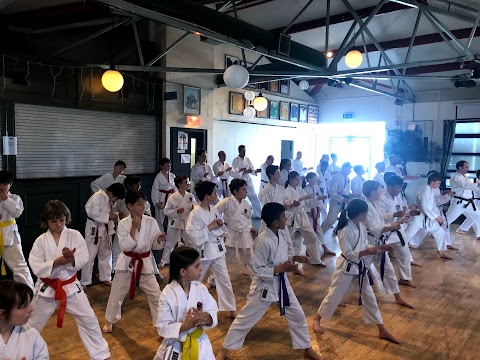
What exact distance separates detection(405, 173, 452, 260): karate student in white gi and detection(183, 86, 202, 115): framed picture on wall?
4583 millimetres

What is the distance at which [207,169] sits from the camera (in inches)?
303

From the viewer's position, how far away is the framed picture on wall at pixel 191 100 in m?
7.99

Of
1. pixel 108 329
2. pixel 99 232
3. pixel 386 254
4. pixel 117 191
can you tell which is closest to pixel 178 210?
pixel 117 191

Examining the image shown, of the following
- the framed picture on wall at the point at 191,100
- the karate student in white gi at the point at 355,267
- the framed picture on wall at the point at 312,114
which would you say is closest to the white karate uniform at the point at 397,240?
the karate student in white gi at the point at 355,267

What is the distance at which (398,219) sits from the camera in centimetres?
496

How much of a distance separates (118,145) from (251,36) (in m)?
3.48

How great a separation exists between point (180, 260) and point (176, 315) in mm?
295

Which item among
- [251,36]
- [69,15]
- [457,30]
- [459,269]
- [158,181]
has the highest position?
[457,30]

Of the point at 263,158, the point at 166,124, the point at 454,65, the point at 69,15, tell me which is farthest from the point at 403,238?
the point at 454,65

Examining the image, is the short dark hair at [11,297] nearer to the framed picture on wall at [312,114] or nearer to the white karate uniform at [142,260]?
the white karate uniform at [142,260]

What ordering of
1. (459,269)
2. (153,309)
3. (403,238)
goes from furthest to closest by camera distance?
(459,269) < (403,238) < (153,309)

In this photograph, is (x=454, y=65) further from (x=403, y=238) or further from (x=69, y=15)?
(x=69, y=15)

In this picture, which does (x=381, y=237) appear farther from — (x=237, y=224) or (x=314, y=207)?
(x=314, y=207)

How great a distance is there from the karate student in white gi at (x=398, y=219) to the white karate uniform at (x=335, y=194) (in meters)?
1.90
